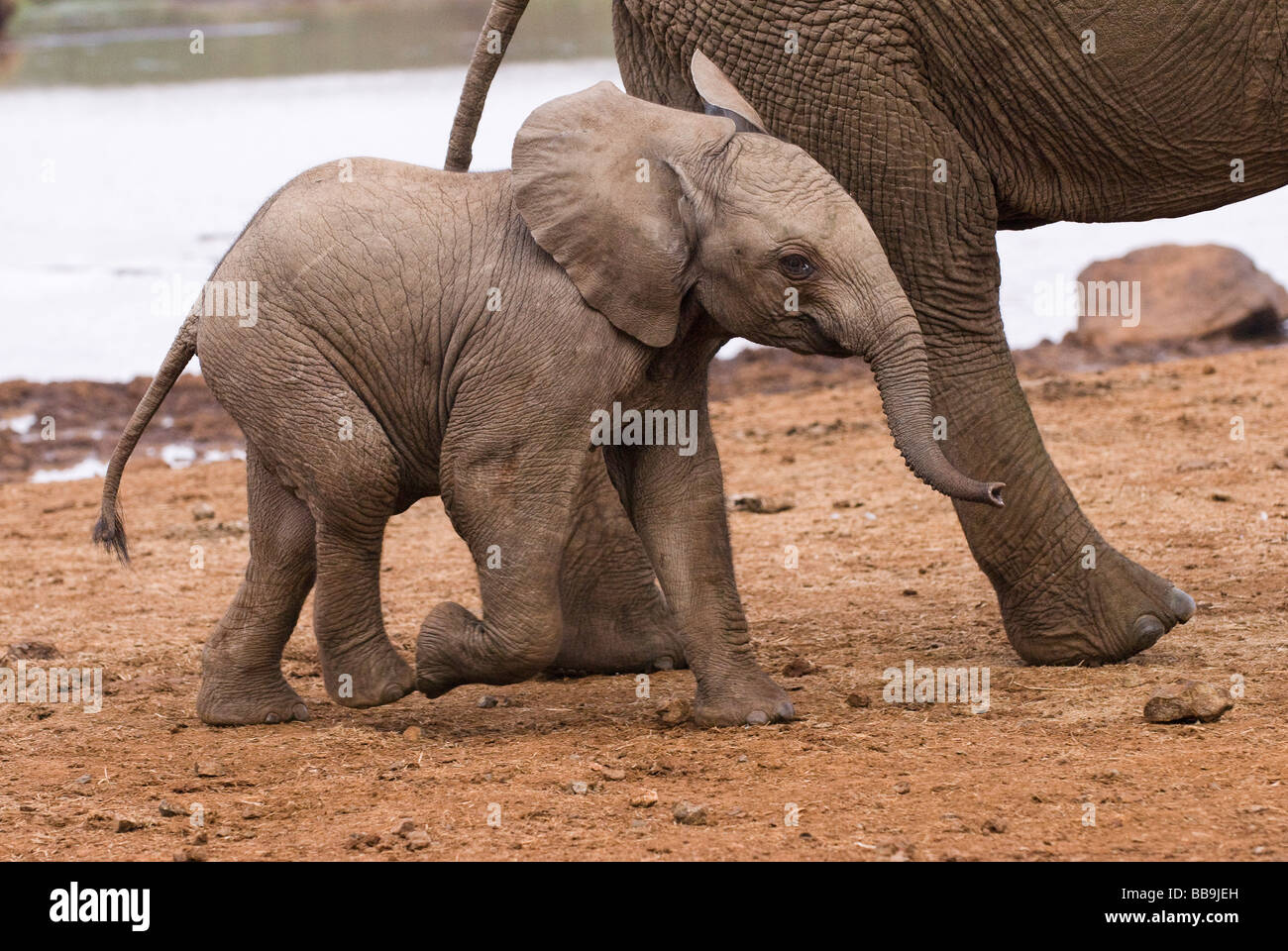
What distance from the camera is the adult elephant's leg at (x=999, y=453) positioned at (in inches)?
245

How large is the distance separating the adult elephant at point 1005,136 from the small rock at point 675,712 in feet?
3.96

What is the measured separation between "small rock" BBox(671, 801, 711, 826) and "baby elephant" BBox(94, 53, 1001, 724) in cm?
93

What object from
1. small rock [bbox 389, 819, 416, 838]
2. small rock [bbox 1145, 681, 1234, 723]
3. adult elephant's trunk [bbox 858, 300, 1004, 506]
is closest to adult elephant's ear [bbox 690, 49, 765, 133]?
adult elephant's trunk [bbox 858, 300, 1004, 506]

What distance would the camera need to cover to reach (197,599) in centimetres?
812

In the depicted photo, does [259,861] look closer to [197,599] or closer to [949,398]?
[949,398]

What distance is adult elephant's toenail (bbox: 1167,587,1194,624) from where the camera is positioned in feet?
20.8

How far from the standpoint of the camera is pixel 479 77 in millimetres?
6516

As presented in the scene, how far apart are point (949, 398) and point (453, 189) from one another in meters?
1.78

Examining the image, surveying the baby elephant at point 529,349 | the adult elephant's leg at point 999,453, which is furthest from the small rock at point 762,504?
the baby elephant at point 529,349

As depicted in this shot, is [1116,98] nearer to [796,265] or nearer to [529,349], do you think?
[796,265]

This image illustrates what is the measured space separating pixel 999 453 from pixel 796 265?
4.40 ft

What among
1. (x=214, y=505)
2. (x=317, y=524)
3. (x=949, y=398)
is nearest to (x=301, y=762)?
(x=317, y=524)

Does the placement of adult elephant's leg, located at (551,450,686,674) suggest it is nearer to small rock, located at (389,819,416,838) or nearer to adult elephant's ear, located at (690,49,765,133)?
adult elephant's ear, located at (690,49,765,133)

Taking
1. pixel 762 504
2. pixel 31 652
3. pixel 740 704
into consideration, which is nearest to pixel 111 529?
pixel 31 652
